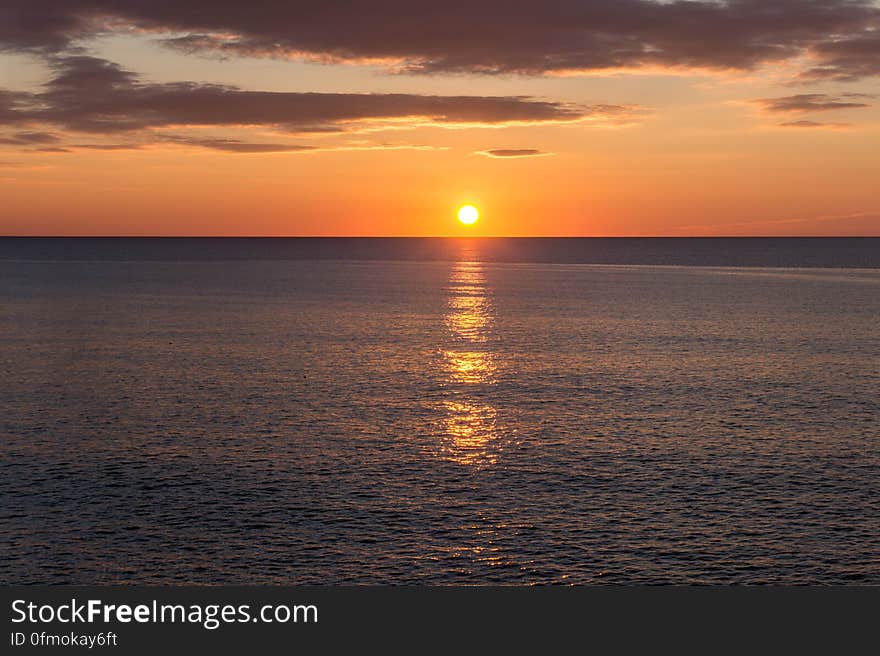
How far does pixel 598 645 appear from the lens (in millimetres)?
31969

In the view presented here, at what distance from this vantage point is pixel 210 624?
33.6 metres

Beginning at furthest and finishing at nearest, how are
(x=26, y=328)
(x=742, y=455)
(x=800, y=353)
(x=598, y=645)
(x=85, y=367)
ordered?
(x=26, y=328)
(x=800, y=353)
(x=85, y=367)
(x=742, y=455)
(x=598, y=645)

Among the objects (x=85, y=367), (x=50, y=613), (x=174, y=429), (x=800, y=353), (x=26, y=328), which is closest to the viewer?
(x=50, y=613)

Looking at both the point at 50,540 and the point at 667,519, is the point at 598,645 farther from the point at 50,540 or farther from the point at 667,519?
the point at 50,540

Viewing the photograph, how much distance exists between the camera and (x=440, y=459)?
62562 mm

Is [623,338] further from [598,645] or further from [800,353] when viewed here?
[598,645]

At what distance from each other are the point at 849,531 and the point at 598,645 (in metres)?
22.1

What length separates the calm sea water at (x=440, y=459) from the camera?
148 feet

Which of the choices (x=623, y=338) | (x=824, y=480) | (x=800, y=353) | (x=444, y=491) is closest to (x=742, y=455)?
(x=824, y=480)

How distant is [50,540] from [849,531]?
39655 mm

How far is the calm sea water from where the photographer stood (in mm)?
44969

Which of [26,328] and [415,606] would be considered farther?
[26,328]

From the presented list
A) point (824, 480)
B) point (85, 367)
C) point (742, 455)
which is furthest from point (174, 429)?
point (824, 480)

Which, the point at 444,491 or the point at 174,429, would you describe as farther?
the point at 174,429
